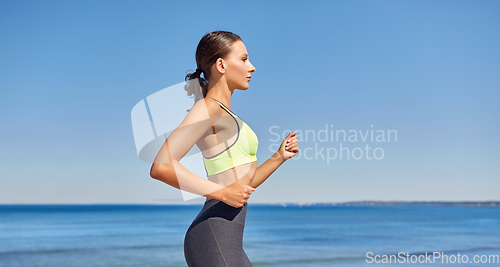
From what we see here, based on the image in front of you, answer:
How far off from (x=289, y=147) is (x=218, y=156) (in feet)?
1.14

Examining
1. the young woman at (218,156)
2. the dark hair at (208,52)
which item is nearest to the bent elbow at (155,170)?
the young woman at (218,156)

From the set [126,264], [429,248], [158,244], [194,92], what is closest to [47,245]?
[158,244]

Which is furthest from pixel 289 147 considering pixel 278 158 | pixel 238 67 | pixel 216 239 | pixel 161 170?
pixel 161 170

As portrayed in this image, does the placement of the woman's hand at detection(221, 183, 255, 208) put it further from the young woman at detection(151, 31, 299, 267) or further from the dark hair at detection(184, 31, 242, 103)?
the dark hair at detection(184, 31, 242, 103)

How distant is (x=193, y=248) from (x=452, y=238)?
21.8 metres

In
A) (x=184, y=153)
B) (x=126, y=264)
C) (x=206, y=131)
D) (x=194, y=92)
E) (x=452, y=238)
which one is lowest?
(x=126, y=264)

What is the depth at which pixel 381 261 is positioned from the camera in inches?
530

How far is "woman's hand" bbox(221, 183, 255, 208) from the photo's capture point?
1617mm

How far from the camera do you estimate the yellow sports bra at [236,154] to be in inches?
69.7

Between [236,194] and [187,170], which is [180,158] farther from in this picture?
[236,194]

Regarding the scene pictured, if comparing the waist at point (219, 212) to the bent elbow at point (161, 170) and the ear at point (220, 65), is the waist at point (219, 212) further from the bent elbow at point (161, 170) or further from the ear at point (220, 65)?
the ear at point (220, 65)

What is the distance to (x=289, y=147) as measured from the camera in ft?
6.39

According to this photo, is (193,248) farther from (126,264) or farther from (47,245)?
(47,245)

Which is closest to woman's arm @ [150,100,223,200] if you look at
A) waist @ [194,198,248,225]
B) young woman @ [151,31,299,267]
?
young woman @ [151,31,299,267]
